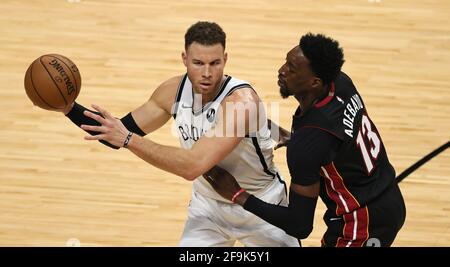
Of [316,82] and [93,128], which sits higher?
[316,82]

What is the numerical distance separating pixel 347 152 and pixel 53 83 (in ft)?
5.16

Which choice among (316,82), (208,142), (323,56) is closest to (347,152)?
(316,82)

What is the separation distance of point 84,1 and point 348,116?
6524mm

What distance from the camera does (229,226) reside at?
5422mm

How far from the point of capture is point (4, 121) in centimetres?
814

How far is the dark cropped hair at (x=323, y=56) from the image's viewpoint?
4672 millimetres

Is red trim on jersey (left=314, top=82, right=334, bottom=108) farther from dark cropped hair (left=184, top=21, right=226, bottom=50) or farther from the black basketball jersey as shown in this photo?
dark cropped hair (left=184, top=21, right=226, bottom=50)

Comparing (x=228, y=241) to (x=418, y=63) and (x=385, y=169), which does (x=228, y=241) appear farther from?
(x=418, y=63)

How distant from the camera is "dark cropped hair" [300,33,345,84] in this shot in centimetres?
467

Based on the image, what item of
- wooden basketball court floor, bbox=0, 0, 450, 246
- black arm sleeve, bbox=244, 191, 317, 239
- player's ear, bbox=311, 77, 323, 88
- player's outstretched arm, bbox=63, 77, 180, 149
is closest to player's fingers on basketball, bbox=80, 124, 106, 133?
player's outstretched arm, bbox=63, 77, 180, 149

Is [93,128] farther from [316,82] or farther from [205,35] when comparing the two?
[316,82]

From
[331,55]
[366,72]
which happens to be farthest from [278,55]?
[331,55]

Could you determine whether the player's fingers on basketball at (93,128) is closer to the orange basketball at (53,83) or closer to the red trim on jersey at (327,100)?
the orange basketball at (53,83)

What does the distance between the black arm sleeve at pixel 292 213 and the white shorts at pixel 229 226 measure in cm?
44
